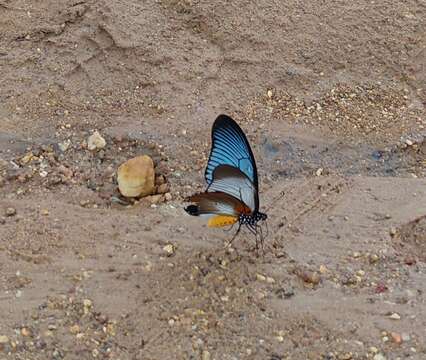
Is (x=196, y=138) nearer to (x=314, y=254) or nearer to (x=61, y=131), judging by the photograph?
(x=61, y=131)

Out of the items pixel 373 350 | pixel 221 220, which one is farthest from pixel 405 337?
pixel 221 220

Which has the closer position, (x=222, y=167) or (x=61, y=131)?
(x=222, y=167)

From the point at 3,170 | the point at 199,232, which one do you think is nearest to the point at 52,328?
the point at 199,232

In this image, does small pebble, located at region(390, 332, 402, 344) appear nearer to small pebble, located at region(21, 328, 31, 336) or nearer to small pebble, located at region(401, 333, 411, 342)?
small pebble, located at region(401, 333, 411, 342)

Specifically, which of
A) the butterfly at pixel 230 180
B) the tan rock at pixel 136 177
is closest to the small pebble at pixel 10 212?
the tan rock at pixel 136 177

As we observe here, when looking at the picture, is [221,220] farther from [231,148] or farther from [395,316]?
[395,316]

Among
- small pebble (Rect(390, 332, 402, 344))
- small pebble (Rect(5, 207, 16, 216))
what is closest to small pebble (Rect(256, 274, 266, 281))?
small pebble (Rect(390, 332, 402, 344))
